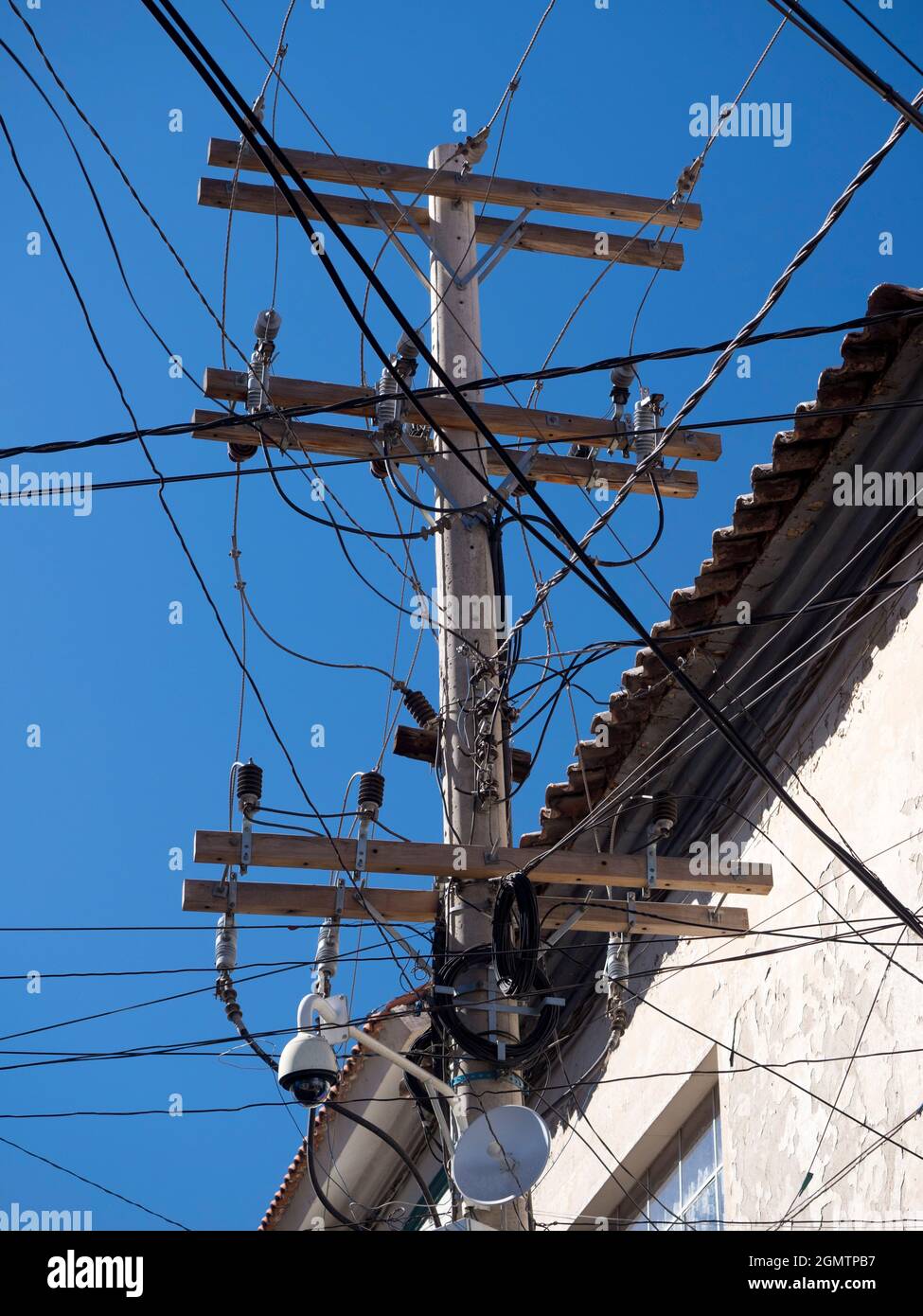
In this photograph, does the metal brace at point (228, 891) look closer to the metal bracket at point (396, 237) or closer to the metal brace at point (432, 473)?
the metal brace at point (432, 473)

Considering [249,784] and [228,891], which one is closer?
[228,891]

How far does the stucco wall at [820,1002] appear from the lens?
6.93 m

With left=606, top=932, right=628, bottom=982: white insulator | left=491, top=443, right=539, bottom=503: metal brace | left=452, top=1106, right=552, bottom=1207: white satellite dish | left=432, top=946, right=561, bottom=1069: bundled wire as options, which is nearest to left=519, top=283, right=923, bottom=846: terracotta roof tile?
left=491, top=443, right=539, bottom=503: metal brace

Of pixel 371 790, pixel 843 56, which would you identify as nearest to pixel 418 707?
pixel 371 790

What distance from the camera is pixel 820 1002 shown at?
7547mm

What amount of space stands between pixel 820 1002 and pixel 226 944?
2571mm

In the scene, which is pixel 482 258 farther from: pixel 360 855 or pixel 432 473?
pixel 360 855

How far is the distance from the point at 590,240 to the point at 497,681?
2.94 m

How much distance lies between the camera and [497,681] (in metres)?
7.81

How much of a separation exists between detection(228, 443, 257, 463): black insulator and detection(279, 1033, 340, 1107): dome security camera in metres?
3.07

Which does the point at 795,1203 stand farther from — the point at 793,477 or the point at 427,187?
the point at 427,187

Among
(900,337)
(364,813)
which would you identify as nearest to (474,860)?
(364,813)

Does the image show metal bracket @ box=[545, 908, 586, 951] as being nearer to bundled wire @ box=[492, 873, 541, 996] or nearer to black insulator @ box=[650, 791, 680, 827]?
bundled wire @ box=[492, 873, 541, 996]
